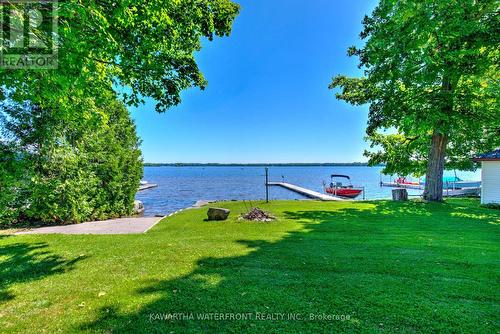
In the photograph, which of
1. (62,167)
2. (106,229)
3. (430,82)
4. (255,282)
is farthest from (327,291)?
(430,82)

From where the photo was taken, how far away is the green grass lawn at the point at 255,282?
3.04m

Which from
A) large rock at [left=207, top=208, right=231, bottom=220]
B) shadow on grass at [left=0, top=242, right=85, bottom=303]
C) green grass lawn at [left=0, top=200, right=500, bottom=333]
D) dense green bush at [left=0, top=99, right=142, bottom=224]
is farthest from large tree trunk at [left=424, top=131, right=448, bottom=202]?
shadow on grass at [left=0, top=242, right=85, bottom=303]

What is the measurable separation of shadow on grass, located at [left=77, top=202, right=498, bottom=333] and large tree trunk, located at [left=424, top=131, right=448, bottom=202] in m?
9.02

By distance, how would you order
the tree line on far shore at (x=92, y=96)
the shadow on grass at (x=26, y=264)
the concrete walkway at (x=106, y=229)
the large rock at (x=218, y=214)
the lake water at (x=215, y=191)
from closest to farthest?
the tree line on far shore at (x=92, y=96)
the shadow on grass at (x=26, y=264)
the concrete walkway at (x=106, y=229)
the large rock at (x=218, y=214)
the lake water at (x=215, y=191)

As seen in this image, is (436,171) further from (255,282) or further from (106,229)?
(106,229)

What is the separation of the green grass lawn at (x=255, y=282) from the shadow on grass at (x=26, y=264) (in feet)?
0.08

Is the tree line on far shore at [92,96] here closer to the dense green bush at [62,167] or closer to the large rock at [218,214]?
the dense green bush at [62,167]

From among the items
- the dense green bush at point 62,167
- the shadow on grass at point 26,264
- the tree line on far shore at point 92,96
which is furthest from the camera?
the dense green bush at point 62,167

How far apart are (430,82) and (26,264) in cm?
1463

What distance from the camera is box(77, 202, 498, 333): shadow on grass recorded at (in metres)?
2.98

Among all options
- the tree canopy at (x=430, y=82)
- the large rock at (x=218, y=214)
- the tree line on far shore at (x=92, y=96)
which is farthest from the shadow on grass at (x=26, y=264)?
the tree canopy at (x=430, y=82)

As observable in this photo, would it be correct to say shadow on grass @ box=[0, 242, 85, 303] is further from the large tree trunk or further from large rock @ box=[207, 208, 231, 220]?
the large tree trunk

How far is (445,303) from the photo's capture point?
132 inches

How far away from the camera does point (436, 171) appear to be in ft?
47.4
